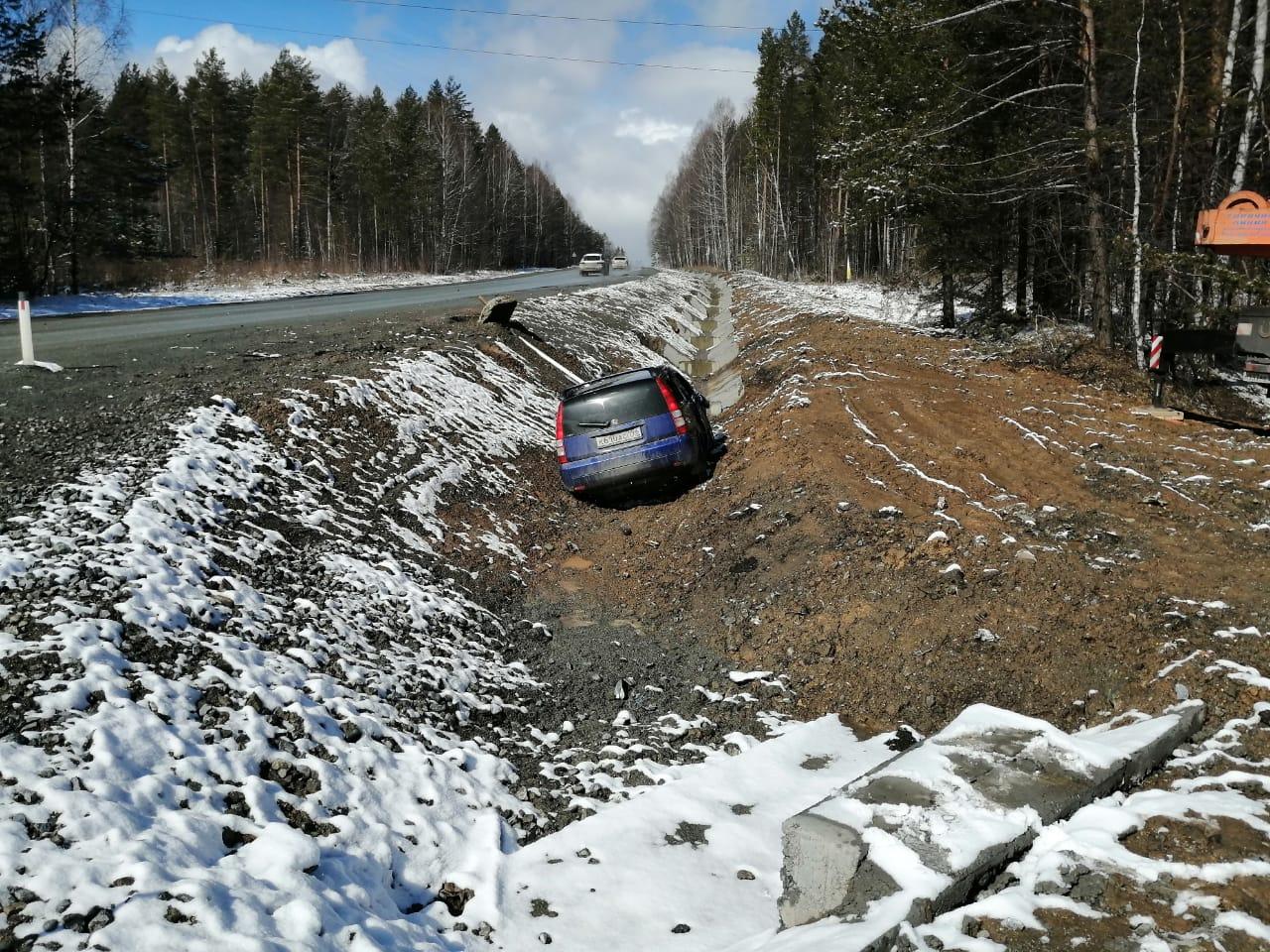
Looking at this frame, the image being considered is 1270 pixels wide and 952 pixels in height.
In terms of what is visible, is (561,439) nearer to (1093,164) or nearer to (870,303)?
(1093,164)

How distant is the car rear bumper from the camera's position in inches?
404

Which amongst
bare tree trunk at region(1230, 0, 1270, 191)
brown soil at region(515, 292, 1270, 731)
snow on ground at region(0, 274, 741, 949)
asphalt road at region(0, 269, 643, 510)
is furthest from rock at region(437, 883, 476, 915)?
bare tree trunk at region(1230, 0, 1270, 191)

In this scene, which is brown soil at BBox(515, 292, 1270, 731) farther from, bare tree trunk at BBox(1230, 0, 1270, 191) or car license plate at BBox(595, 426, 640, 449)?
bare tree trunk at BBox(1230, 0, 1270, 191)

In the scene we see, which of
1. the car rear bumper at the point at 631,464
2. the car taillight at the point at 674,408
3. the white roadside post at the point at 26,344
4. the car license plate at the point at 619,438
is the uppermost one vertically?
the white roadside post at the point at 26,344

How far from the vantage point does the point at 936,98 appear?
1752 centimetres

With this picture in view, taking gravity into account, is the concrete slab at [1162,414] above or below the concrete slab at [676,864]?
above

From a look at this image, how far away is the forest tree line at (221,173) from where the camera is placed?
88.2ft

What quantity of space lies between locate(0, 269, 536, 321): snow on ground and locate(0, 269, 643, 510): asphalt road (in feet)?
9.79

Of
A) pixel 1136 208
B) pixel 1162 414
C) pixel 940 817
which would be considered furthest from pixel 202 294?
pixel 940 817

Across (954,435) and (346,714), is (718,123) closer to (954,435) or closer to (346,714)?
(954,435)

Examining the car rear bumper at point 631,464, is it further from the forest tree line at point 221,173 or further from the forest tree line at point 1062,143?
the forest tree line at point 221,173

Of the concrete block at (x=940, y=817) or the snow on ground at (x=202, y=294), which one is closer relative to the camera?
the concrete block at (x=940, y=817)

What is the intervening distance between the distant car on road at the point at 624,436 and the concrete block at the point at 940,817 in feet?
20.1

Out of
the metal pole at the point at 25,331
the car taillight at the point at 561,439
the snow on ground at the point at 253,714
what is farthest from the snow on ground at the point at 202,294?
the snow on ground at the point at 253,714
